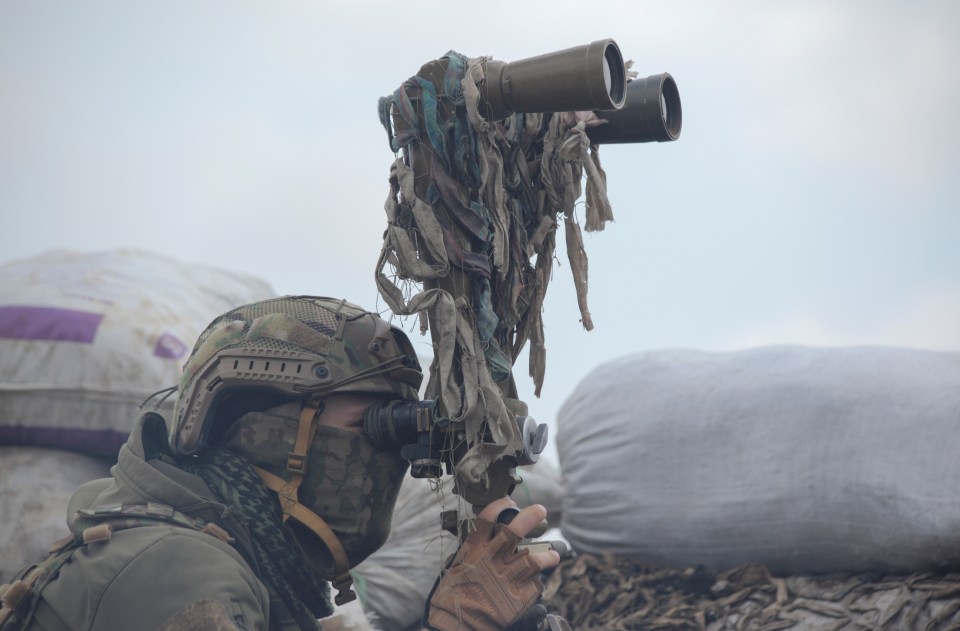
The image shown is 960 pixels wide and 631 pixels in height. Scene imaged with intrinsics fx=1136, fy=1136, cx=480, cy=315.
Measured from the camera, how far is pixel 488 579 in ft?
6.95

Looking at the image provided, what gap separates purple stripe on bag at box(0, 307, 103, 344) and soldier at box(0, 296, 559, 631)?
1.09 m

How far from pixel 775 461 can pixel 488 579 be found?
149cm

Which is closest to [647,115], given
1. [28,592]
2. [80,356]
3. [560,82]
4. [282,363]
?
Answer: [560,82]

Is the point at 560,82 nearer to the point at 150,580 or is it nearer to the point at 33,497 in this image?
the point at 150,580

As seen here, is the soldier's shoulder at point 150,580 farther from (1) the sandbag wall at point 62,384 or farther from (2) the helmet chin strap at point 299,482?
(1) the sandbag wall at point 62,384

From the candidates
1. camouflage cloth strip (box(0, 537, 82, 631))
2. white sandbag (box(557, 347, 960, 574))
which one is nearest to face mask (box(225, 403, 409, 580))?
camouflage cloth strip (box(0, 537, 82, 631))

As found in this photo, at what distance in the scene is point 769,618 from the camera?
3.09m

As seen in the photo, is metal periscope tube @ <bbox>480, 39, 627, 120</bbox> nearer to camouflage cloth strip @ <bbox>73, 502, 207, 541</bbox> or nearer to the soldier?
the soldier

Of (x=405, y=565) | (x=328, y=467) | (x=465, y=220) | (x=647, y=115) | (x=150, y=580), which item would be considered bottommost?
(x=405, y=565)

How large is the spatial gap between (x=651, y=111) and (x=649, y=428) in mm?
1620

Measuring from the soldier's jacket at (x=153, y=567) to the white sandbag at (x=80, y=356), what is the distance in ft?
3.63

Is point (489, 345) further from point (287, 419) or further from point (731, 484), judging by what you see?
point (731, 484)

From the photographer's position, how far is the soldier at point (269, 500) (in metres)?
2.08

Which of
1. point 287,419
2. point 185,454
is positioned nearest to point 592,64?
point 287,419
